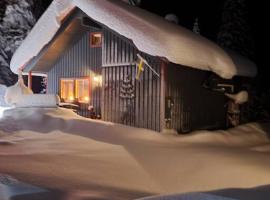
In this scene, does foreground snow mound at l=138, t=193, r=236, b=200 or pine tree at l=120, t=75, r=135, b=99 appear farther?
pine tree at l=120, t=75, r=135, b=99

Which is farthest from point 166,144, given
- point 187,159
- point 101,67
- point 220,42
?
point 220,42

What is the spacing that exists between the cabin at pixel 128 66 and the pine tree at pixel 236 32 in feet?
26.1

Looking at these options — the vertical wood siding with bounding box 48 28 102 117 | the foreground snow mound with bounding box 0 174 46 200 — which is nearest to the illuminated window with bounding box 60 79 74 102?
the vertical wood siding with bounding box 48 28 102 117

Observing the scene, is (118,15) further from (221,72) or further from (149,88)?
(221,72)

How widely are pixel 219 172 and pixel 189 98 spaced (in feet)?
23.1

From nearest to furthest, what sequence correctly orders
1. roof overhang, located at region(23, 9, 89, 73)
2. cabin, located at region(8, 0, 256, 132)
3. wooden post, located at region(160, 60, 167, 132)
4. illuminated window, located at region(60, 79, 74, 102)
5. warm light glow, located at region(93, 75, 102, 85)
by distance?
cabin, located at region(8, 0, 256, 132) → wooden post, located at region(160, 60, 167, 132) → roof overhang, located at region(23, 9, 89, 73) → warm light glow, located at region(93, 75, 102, 85) → illuminated window, located at region(60, 79, 74, 102)

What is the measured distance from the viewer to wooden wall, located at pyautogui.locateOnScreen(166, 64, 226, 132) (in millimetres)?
13547

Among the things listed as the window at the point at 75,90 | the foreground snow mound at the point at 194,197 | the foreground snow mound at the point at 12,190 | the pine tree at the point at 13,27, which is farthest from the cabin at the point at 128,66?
the pine tree at the point at 13,27

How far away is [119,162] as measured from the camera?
841 centimetres

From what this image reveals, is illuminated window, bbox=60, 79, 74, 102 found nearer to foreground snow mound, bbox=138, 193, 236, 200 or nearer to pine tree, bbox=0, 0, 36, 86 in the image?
foreground snow mound, bbox=138, 193, 236, 200

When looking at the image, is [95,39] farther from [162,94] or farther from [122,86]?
[162,94]

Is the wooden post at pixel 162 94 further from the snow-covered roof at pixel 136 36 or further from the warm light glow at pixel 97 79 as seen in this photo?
the warm light glow at pixel 97 79

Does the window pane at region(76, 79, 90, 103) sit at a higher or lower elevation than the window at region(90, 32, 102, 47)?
lower

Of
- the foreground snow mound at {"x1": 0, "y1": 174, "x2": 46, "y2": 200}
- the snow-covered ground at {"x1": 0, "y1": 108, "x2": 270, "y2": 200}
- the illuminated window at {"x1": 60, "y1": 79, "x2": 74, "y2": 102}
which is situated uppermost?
the illuminated window at {"x1": 60, "y1": 79, "x2": 74, "y2": 102}
